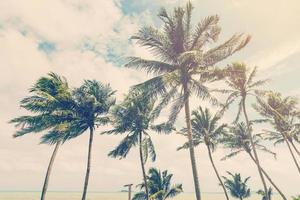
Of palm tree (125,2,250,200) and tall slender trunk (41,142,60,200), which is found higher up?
palm tree (125,2,250,200)

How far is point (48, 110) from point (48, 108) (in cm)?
21

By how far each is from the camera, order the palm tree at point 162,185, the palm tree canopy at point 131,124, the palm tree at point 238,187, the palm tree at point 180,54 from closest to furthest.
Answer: the palm tree at point 180,54 < the palm tree canopy at point 131,124 < the palm tree at point 162,185 < the palm tree at point 238,187

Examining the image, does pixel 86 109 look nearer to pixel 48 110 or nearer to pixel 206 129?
pixel 48 110

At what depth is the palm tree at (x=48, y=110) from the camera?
19.7 m

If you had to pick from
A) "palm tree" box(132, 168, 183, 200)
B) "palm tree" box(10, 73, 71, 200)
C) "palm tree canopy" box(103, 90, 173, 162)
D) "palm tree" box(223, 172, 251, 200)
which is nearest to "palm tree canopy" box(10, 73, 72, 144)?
"palm tree" box(10, 73, 71, 200)

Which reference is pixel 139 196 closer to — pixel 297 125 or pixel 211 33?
pixel 297 125

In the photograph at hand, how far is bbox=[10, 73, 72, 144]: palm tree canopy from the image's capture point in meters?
19.7

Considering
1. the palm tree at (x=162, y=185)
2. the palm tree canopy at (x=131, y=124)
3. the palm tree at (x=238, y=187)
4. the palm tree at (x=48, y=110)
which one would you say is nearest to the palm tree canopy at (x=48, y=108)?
the palm tree at (x=48, y=110)

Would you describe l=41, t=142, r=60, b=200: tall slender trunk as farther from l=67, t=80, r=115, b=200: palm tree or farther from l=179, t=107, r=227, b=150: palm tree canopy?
l=179, t=107, r=227, b=150: palm tree canopy

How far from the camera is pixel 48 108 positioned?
794 inches

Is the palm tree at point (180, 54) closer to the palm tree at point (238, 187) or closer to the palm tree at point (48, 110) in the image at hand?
the palm tree at point (48, 110)

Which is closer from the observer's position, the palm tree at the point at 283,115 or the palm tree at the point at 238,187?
the palm tree at the point at 283,115

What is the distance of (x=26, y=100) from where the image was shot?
19.4 meters

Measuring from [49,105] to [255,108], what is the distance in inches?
851
